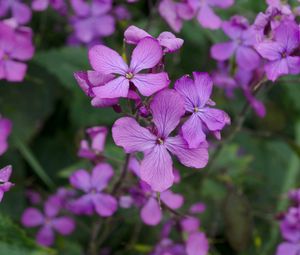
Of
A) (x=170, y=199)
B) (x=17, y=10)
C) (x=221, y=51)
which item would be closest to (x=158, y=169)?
(x=170, y=199)

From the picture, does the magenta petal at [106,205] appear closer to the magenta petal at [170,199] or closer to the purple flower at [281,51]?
the magenta petal at [170,199]

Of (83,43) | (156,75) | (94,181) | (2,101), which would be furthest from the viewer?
(83,43)

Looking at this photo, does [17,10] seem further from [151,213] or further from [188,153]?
[188,153]

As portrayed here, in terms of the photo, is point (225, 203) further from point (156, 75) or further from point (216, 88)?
point (156, 75)

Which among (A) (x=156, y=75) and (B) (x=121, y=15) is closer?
(A) (x=156, y=75)

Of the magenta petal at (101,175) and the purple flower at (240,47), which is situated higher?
the purple flower at (240,47)

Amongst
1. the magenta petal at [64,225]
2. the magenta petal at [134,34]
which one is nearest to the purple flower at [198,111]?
the magenta petal at [134,34]

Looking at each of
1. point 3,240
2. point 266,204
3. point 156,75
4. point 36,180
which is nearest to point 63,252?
point 36,180
